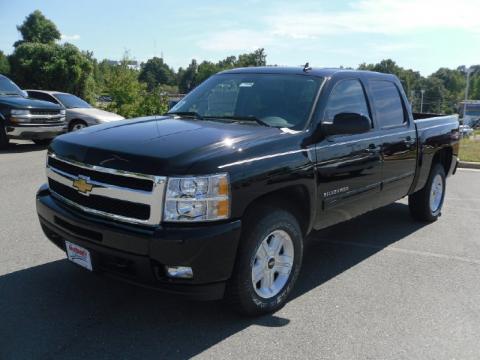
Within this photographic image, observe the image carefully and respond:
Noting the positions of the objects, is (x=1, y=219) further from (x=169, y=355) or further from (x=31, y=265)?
(x=169, y=355)

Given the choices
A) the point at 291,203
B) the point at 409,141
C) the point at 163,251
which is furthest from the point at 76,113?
the point at 163,251

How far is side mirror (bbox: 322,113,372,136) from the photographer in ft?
13.5

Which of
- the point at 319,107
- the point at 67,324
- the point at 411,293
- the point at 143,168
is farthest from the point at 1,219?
the point at 411,293

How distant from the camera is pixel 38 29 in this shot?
6309 centimetres

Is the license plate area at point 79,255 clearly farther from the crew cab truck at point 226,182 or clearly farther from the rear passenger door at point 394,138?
the rear passenger door at point 394,138

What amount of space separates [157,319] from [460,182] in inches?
341

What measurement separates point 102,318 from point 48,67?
128 ft

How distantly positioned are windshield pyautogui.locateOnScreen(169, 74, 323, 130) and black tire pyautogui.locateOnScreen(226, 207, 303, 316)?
846mm

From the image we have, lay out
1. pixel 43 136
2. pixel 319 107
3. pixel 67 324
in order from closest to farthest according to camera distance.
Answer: pixel 67 324 → pixel 319 107 → pixel 43 136

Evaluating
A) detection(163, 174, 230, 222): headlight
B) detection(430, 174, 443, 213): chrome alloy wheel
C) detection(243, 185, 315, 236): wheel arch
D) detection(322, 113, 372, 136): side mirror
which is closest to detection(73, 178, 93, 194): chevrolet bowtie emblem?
detection(163, 174, 230, 222): headlight

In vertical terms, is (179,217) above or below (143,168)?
below

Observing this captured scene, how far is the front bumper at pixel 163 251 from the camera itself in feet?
10.2

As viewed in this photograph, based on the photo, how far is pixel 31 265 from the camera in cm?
455

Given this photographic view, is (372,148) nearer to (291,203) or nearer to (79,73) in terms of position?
(291,203)
